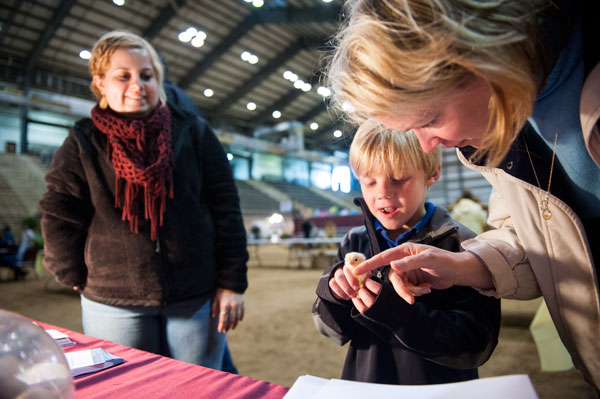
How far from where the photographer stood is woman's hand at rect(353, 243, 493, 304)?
2.33 ft

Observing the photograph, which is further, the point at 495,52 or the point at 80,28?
the point at 80,28

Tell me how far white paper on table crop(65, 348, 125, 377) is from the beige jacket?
78 centimetres

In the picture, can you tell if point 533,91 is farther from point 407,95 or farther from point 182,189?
point 182,189

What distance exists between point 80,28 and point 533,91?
15.0 m

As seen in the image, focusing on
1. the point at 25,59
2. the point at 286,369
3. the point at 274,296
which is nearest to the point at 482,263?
→ the point at 286,369

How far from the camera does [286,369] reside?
2.26 metres

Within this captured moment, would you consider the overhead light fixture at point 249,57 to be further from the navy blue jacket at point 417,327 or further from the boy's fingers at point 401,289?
the boy's fingers at point 401,289


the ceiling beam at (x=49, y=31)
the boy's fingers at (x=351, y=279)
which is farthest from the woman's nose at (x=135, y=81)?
the ceiling beam at (x=49, y=31)

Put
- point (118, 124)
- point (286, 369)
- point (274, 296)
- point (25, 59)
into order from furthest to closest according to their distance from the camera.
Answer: point (25, 59)
point (274, 296)
point (286, 369)
point (118, 124)

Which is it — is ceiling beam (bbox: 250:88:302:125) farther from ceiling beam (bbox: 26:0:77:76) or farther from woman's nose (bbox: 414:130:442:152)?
woman's nose (bbox: 414:130:442:152)

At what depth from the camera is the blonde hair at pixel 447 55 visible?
0.50 m

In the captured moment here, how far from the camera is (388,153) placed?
1003 millimetres

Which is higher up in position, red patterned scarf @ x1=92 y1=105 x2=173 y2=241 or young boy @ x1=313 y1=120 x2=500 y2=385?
red patterned scarf @ x1=92 y1=105 x2=173 y2=241

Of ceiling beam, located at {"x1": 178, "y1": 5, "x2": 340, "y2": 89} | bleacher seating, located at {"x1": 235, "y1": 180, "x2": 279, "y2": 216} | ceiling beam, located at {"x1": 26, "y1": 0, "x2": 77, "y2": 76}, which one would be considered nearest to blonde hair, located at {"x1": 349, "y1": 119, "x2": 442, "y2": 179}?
ceiling beam, located at {"x1": 178, "y1": 5, "x2": 340, "y2": 89}
